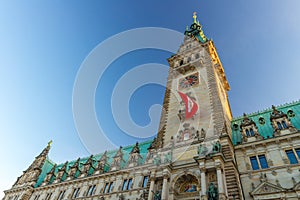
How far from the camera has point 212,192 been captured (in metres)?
20.1

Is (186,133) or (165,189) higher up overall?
(186,133)

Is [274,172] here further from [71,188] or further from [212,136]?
[71,188]

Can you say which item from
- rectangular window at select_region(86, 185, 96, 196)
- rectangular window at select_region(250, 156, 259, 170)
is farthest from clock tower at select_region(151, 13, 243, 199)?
rectangular window at select_region(86, 185, 96, 196)

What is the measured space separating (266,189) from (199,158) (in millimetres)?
7000

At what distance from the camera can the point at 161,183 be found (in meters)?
24.6

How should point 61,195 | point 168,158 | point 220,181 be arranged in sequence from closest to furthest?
1. point 220,181
2. point 168,158
3. point 61,195

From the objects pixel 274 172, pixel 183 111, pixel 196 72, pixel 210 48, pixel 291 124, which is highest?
pixel 210 48

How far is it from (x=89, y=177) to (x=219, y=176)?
25131mm

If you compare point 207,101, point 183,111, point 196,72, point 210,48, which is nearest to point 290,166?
point 207,101

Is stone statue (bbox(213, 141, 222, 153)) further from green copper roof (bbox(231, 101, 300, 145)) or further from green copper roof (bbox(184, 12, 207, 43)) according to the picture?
green copper roof (bbox(184, 12, 207, 43))

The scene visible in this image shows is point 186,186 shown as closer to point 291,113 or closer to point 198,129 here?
point 198,129

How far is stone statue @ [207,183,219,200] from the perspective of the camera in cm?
1972

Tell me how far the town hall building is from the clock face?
212mm

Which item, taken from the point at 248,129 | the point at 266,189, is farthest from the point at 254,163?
the point at 248,129
